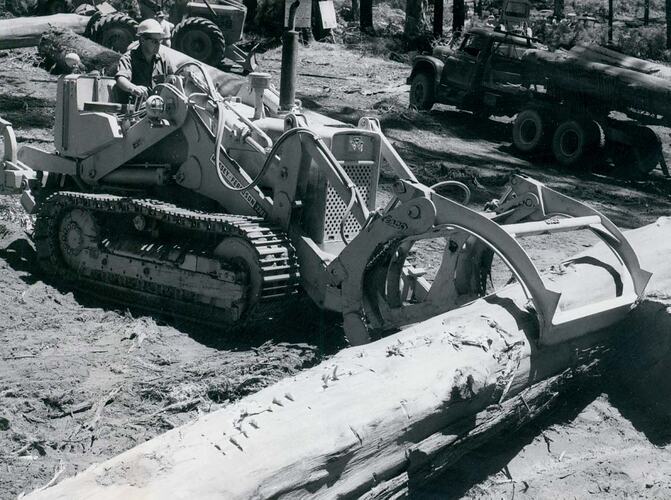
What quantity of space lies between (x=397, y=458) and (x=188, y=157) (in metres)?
4.21

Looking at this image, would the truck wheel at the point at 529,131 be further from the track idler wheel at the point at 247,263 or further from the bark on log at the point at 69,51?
the track idler wheel at the point at 247,263

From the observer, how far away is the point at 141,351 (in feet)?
23.0

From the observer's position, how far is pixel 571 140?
664 inches

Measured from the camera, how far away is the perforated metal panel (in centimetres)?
753

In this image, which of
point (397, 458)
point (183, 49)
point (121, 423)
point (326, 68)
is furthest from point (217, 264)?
point (326, 68)

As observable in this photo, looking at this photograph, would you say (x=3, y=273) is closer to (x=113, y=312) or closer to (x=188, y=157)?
(x=113, y=312)

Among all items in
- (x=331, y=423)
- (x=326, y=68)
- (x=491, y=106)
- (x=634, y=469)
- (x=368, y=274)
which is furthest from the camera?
(x=326, y=68)

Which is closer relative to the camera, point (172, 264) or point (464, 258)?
point (464, 258)

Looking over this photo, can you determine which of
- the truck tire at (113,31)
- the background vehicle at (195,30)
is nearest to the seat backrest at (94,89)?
the background vehicle at (195,30)

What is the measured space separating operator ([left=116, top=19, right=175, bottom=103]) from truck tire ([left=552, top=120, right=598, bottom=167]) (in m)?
9.37

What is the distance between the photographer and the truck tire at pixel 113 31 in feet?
62.0

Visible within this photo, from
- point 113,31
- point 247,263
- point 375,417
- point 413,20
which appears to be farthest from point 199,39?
point 375,417

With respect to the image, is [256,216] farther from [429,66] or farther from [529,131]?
[429,66]

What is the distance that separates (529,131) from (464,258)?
38.3 feet
